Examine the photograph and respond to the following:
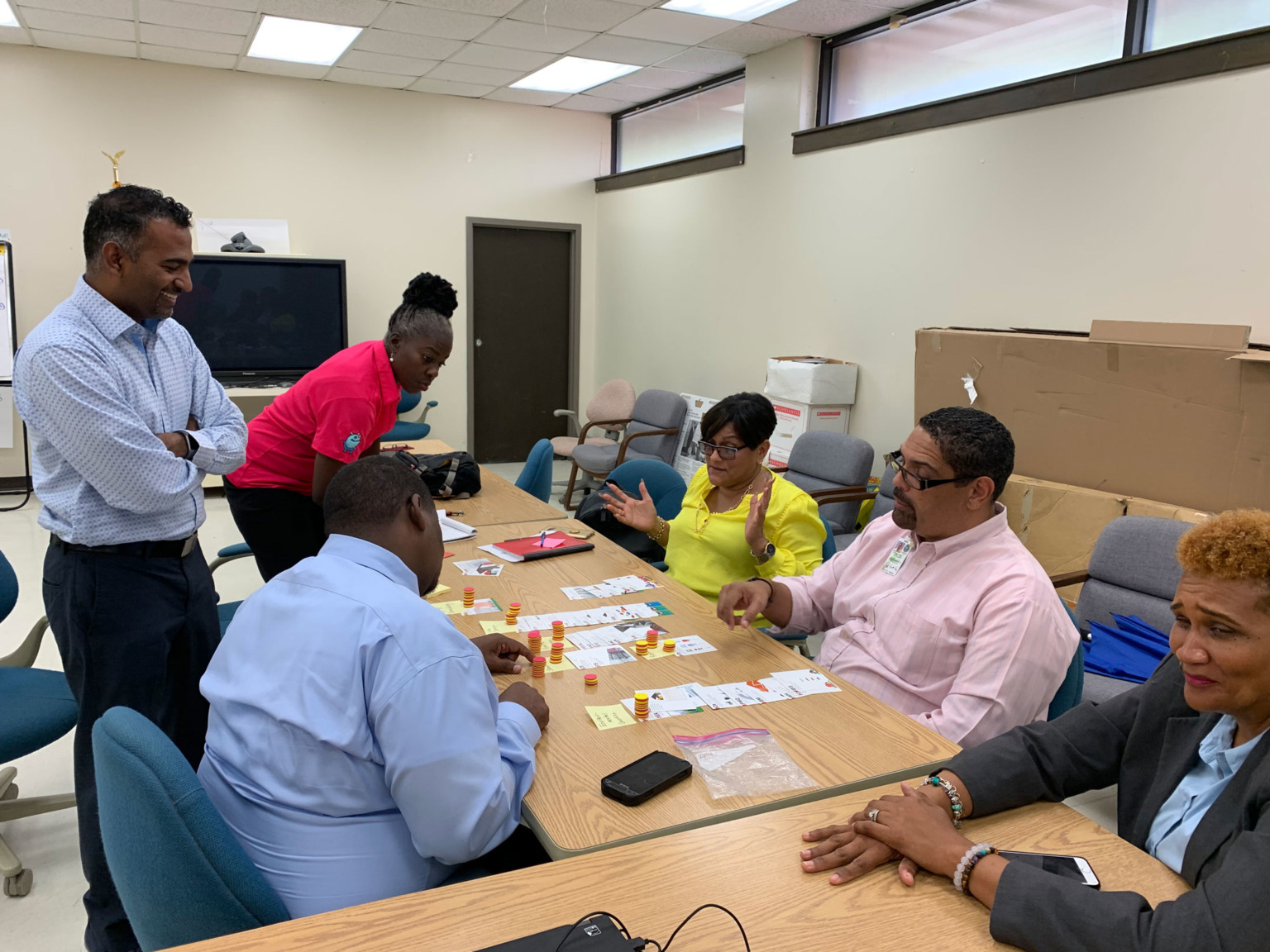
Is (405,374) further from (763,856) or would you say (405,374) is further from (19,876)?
(763,856)

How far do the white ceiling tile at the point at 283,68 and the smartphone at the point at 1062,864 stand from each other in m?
6.68

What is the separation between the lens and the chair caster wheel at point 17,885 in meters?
2.25

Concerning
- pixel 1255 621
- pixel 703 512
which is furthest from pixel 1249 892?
pixel 703 512

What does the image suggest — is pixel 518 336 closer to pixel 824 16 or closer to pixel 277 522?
pixel 824 16

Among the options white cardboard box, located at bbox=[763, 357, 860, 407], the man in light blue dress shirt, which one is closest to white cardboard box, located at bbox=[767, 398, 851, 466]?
white cardboard box, located at bbox=[763, 357, 860, 407]

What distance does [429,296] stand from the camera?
2.85 meters

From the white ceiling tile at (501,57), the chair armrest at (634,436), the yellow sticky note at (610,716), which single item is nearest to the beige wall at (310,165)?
the white ceiling tile at (501,57)

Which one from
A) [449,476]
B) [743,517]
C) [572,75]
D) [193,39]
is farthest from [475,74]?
[743,517]

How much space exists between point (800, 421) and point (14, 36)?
18.5ft

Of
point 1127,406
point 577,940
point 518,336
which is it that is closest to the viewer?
point 577,940

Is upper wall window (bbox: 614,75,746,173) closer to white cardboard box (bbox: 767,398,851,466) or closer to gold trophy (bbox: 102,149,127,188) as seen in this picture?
white cardboard box (bbox: 767,398,851,466)

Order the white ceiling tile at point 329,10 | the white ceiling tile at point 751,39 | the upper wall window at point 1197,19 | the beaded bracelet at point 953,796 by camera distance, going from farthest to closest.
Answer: the white ceiling tile at point 751,39 → the white ceiling tile at point 329,10 → the upper wall window at point 1197,19 → the beaded bracelet at point 953,796

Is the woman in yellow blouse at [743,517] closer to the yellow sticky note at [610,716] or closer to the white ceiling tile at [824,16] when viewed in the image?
the yellow sticky note at [610,716]

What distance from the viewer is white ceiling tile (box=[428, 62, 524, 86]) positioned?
6.23 meters
